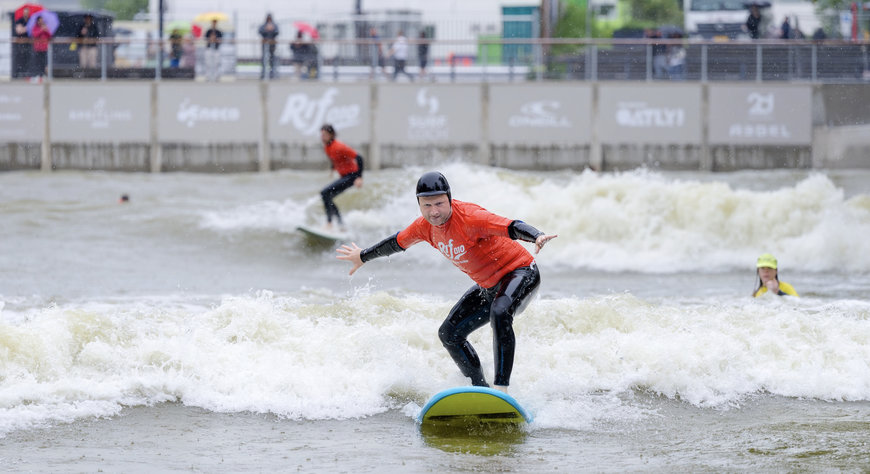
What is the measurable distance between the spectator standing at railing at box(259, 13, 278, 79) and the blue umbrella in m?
5.19

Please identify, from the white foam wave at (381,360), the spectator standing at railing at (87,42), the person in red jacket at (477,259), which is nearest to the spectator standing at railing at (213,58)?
the spectator standing at railing at (87,42)

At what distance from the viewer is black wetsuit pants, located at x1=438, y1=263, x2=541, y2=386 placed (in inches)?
256

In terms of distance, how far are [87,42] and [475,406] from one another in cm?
2143

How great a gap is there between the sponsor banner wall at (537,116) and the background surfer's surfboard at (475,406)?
19518 mm

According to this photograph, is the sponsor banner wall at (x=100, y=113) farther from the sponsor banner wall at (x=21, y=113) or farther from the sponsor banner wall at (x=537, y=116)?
the sponsor banner wall at (x=537, y=116)

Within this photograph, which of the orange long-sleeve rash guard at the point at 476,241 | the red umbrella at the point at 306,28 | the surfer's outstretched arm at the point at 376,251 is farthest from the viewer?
the red umbrella at the point at 306,28

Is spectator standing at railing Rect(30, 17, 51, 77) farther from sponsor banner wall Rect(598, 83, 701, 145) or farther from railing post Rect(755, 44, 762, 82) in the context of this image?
railing post Rect(755, 44, 762, 82)

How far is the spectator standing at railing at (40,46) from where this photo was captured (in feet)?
80.2

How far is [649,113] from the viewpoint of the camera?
25359 mm

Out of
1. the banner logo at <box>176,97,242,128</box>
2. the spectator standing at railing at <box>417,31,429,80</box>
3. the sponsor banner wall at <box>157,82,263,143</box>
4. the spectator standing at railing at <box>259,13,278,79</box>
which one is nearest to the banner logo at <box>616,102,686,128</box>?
the spectator standing at railing at <box>417,31,429,80</box>

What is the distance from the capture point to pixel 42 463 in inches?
217

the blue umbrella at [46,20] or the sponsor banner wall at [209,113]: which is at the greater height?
the blue umbrella at [46,20]

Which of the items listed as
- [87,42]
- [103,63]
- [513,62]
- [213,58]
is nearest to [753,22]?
[513,62]

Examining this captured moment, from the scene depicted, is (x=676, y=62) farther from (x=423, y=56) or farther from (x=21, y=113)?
(x=21, y=113)
